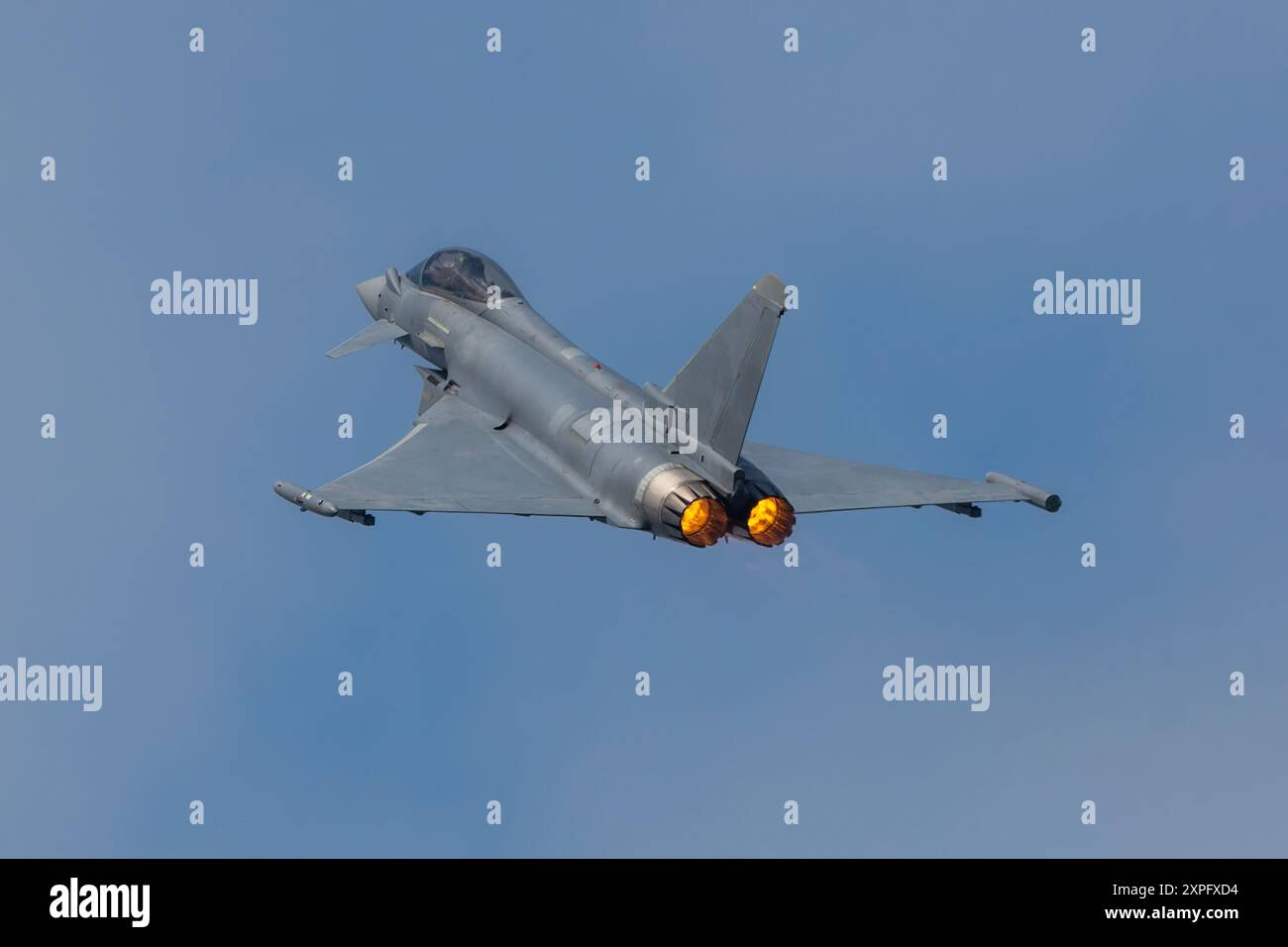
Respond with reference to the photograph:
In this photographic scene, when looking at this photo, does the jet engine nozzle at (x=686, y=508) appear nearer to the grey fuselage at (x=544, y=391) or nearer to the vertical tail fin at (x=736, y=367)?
the grey fuselage at (x=544, y=391)

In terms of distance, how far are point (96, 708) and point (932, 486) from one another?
18837 mm

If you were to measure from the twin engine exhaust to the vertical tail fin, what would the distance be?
35.7 inches

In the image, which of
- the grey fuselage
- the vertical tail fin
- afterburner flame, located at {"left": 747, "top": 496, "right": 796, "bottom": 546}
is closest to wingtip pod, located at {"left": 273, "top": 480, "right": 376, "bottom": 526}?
the grey fuselage

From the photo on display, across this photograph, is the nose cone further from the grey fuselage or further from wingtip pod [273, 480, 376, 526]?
wingtip pod [273, 480, 376, 526]

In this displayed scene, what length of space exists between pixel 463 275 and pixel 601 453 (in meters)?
11.7

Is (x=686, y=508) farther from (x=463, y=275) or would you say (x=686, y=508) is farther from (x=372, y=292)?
(x=372, y=292)

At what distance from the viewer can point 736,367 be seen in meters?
47.8

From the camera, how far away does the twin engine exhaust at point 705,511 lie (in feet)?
155

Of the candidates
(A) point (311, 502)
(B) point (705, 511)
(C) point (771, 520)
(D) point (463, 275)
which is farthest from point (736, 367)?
(D) point (463, 275)

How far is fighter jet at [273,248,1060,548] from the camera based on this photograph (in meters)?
47.8

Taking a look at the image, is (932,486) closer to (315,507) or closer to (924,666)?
(924,666)

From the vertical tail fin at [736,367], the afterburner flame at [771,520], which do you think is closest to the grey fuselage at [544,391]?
the vertical tail fin at [736,367]

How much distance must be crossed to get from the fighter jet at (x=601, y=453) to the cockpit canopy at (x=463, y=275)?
17.0 inches

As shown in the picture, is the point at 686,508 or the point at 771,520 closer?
the point at 686,508
